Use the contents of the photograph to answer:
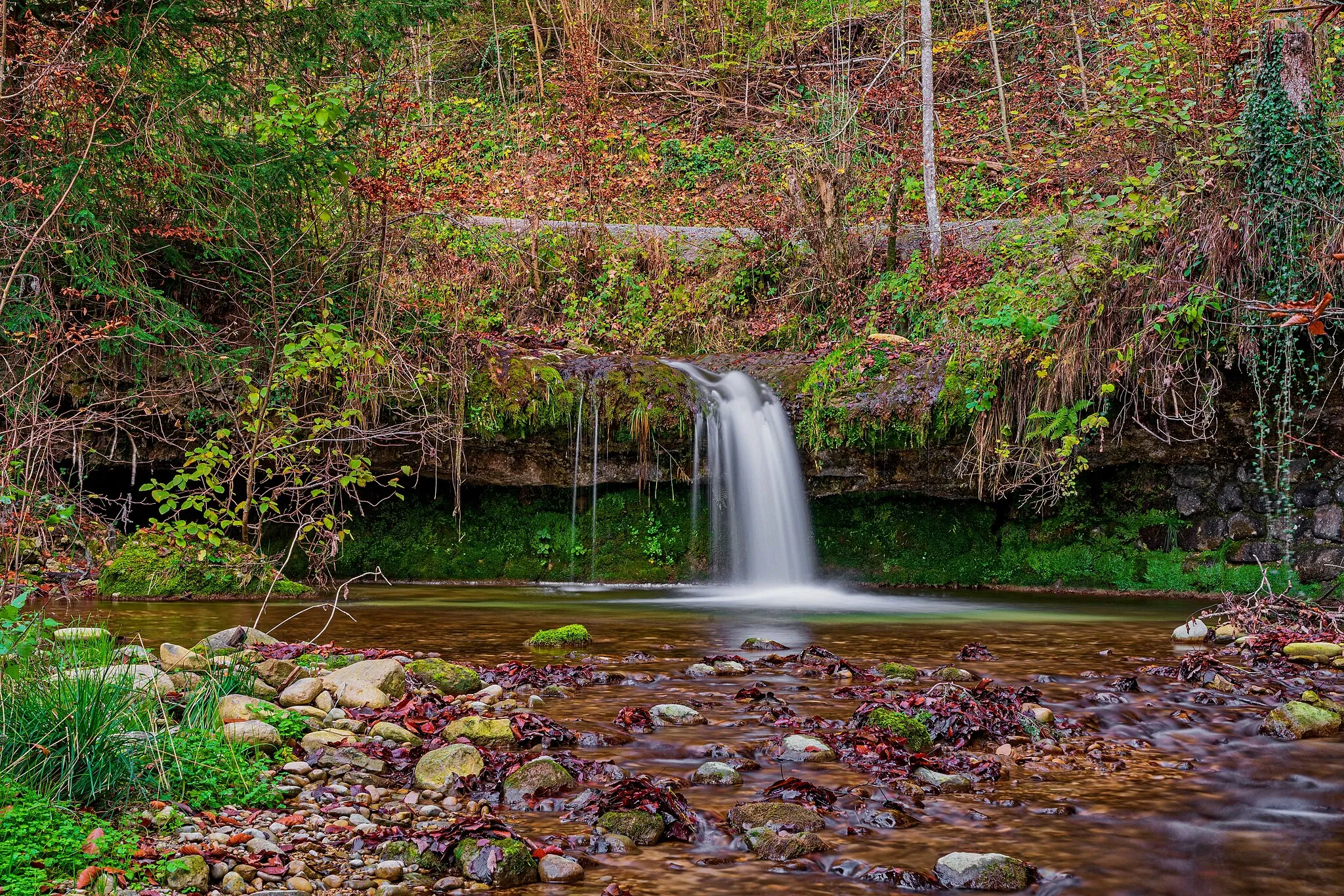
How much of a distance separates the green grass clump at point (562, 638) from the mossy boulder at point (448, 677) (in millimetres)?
1225

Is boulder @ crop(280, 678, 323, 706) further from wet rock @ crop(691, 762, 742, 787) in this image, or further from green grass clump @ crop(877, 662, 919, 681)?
green grass clump @ crop(877, 662, 919, 681)

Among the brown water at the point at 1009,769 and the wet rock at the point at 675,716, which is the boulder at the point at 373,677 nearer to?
the brown water at the point at 1009,769

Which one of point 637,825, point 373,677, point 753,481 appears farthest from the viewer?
point 753,481

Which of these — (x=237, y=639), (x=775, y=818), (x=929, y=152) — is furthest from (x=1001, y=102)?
(x=775, y=818)

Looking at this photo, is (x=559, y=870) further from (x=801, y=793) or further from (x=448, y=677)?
(x=448, y=677)

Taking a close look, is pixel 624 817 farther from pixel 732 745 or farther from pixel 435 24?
pixel 435 24

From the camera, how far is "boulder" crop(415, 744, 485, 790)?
3.46 metres

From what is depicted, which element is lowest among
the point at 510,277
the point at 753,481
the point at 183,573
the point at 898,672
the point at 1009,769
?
the point at 1009,769

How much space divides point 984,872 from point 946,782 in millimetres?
826

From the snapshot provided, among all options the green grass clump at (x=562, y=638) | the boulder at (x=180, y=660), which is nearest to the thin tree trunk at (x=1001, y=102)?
the green grass clump at (x=562, y=638)

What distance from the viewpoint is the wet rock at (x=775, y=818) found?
10.1 feet

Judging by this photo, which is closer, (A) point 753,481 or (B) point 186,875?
(B) point 186,875

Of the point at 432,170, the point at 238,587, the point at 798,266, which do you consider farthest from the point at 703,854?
the point at 432,170

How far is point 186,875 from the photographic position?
258 centimetres
